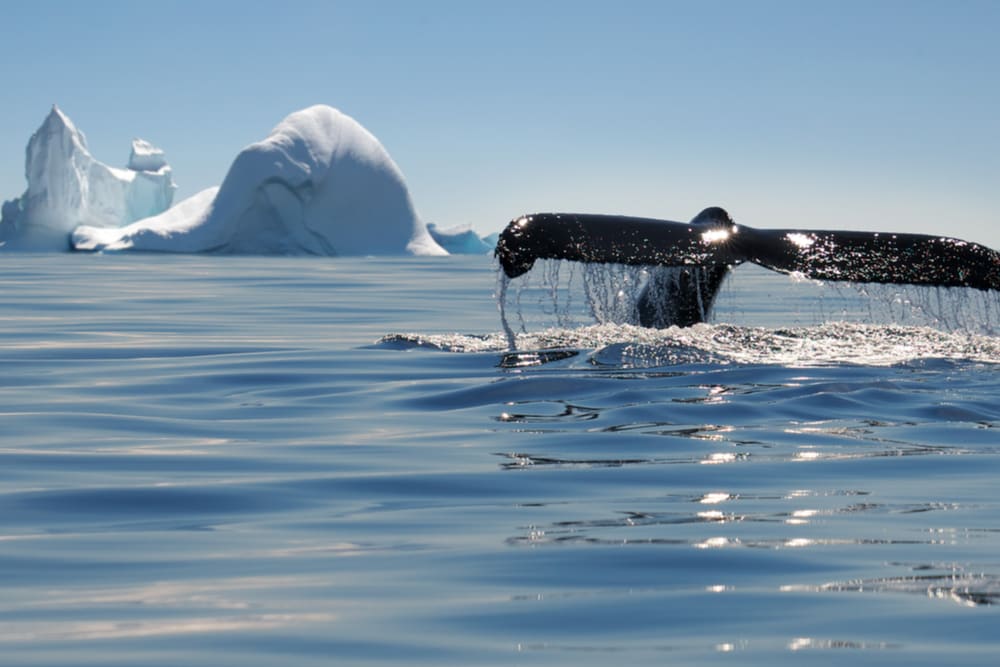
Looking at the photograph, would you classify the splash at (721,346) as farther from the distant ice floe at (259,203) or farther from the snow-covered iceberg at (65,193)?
the snow-covered iceberg at (65,193)

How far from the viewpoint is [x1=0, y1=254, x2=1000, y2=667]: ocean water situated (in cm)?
274

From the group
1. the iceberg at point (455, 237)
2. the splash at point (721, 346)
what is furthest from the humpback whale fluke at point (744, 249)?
the iceberg at point (455, 237)

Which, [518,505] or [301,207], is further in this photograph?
[301,207]

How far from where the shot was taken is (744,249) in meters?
9.18

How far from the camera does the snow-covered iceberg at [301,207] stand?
5822 cm

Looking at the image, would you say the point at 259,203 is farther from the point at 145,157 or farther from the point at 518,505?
the point at 518,505

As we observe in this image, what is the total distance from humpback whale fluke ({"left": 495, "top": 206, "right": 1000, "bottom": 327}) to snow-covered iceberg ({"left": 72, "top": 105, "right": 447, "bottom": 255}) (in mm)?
50004

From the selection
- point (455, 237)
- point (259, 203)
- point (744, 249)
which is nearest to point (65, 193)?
point (259, 203)

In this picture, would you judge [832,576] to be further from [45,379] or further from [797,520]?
[45,379]

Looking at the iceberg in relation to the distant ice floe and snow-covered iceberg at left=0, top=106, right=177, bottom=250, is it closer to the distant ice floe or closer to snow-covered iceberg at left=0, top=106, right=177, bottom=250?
the distant ice floe

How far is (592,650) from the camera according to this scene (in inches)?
102

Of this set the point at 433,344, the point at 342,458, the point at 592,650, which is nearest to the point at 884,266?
the point at 433,344

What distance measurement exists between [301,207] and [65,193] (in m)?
10.9

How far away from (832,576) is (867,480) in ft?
5.53
